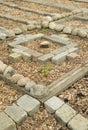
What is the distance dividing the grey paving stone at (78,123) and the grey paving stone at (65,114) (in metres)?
0.06

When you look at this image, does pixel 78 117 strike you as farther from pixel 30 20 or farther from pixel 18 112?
pixel 30 20

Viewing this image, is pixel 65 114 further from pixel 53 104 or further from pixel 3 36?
pixel 3 36

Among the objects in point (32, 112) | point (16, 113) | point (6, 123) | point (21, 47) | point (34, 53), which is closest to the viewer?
point (6, 123)

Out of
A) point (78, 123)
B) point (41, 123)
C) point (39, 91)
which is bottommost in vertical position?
point (41, 123)

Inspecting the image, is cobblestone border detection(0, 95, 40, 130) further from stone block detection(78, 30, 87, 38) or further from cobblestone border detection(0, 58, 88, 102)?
stone block detection(78, 30, 87, 38)

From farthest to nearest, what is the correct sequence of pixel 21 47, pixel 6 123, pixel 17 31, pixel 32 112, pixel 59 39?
pixel 17 31 → pixel 59 39 → pixel 21 47 → pixel 32 112 → pixel 6 123

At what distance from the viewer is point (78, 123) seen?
10.5ft

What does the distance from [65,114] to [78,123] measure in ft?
0.74

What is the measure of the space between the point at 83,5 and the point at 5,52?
15.9 ft

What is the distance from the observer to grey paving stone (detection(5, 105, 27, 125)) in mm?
3243

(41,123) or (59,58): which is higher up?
(59,58)

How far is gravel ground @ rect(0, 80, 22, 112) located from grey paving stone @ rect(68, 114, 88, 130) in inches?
36.9

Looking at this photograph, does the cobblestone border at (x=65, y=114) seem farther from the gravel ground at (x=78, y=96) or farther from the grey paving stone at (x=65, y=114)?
the gravel ground at (x=78, y=96)

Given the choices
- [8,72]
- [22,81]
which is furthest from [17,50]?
[22,81]
